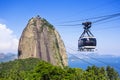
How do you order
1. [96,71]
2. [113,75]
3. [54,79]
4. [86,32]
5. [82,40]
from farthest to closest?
[113,75]
[96,71]
[54,79]
[82,40]
[86,32]

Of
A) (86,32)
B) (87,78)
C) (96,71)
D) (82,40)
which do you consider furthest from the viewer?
(96,71)

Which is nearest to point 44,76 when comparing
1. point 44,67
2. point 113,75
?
point 44,67

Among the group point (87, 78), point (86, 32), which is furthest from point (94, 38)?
point (87, 78)

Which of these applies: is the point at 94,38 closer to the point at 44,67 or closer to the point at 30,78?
the point at 44,67

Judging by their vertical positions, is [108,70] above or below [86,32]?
below

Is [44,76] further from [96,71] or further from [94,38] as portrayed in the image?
[96,71]

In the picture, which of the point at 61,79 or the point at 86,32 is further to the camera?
the point at 61,79
